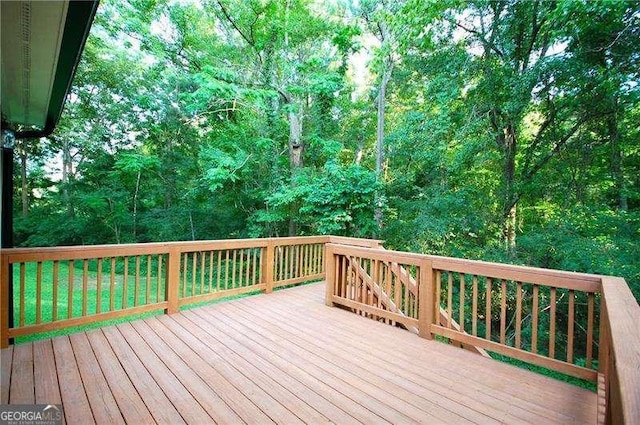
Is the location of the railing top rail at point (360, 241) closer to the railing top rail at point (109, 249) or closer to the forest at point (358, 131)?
the forest at point (358, 131)

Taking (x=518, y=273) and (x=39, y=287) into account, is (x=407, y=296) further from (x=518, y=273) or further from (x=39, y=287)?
(x=39, y=287)

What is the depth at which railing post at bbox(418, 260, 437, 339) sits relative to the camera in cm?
328

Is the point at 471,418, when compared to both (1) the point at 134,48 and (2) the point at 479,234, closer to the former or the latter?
(2) the point at 479,234

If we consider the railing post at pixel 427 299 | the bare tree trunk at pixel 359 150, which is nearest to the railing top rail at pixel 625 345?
the railing post at pixel 427 299

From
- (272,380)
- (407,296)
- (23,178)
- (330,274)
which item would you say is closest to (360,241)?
(330,274)

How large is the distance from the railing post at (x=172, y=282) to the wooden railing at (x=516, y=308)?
6.65 feet

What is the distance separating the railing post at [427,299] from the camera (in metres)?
3.28

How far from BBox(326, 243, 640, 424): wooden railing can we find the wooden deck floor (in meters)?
0.18

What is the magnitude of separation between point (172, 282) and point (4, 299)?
1.51m

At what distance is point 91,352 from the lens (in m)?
2.79

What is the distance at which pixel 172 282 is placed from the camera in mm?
3938

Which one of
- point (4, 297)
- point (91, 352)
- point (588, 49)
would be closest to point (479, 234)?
point (588, 49)

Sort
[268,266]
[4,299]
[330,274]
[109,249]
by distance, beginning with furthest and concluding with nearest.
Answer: [268,266], [330,274], [109,249], [4,299]

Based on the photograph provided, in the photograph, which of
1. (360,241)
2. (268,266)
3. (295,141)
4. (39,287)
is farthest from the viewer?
(295,141)
